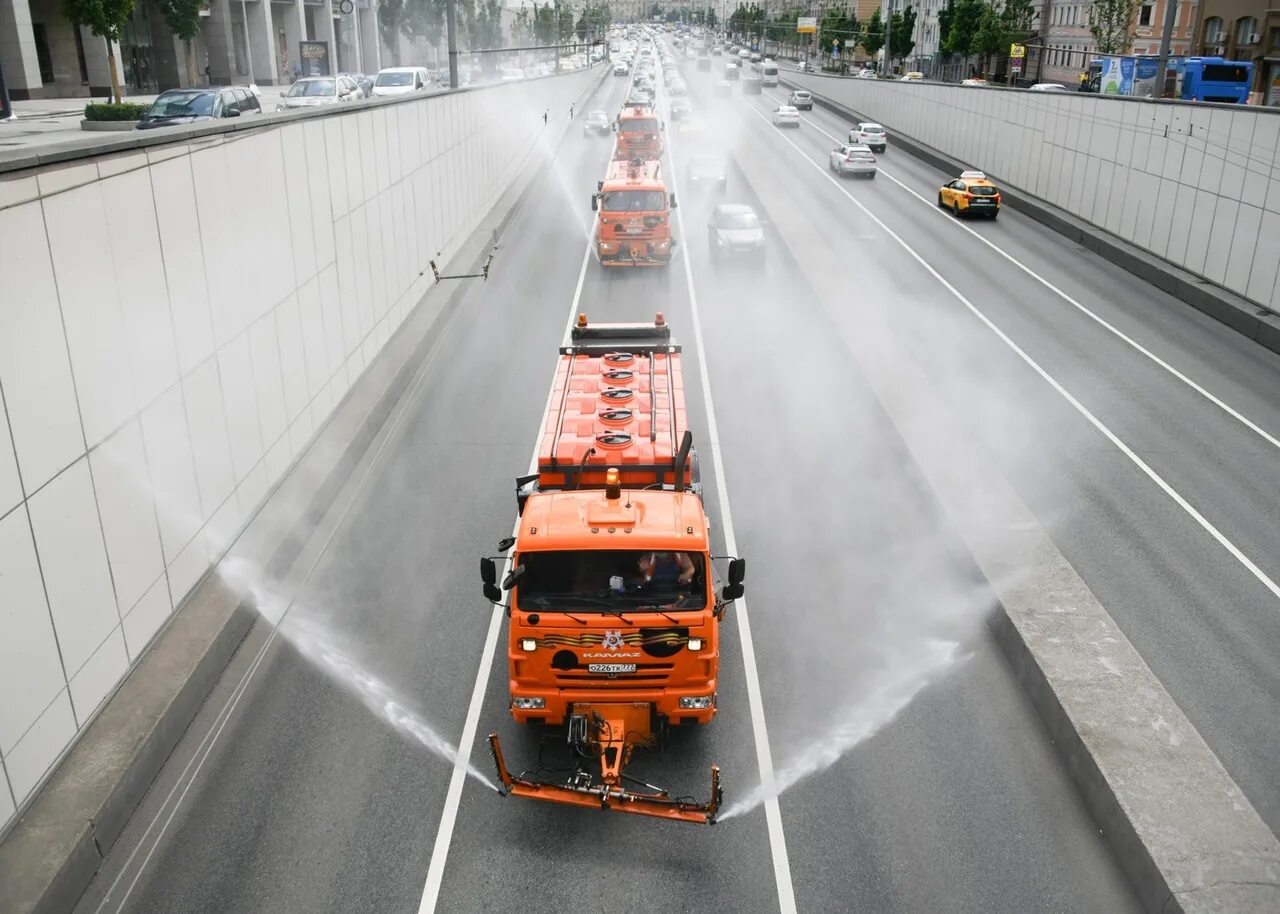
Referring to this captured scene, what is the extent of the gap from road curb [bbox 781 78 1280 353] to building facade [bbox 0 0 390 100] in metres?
39.3

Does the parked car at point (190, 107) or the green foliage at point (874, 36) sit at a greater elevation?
the green foliage at point (874, 36)

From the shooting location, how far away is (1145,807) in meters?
8.74

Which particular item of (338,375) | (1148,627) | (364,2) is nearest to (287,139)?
(338,375)

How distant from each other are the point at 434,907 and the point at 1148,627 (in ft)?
28.2

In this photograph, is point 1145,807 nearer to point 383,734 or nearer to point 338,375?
point 383,734

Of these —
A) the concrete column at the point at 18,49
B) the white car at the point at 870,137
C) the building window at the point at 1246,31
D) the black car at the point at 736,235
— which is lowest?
the black car at the point at 736,235

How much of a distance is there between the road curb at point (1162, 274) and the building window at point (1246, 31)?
3866 centimetres

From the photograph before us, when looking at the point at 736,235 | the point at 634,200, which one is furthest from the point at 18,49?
the point at 736,235

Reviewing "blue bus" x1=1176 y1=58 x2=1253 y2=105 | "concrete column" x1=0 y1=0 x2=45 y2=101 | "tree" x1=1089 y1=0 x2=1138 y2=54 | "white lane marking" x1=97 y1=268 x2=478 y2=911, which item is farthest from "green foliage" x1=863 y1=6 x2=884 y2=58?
"white lane marking" x1=97 y1=268 x2=478 y2=911

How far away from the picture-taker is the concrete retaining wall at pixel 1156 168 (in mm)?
24766

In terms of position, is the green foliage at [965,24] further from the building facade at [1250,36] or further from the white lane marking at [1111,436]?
the white lane marking at [1111,436]

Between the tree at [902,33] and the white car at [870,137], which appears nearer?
the white car at [870,137]

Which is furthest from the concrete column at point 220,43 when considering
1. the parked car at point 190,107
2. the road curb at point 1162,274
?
the road curb at point 1162,274

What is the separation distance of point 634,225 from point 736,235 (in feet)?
9.78
